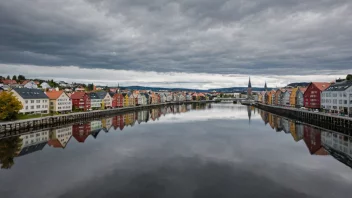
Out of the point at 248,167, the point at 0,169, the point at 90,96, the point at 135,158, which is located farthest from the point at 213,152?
the point at 90,96

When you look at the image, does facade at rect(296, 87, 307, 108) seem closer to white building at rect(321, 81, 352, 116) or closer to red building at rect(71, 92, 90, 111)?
white building at rect(321, 81, 352, 116)

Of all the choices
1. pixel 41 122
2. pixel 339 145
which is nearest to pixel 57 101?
pixel 41 122

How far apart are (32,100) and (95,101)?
33.6 meters

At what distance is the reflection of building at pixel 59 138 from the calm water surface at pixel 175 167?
0.15 m

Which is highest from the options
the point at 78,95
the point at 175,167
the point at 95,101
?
the point at 78,95

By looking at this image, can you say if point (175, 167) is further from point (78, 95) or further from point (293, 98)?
point (293, 98)

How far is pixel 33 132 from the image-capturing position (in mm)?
49219

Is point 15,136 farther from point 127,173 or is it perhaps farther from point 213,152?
point 213,152

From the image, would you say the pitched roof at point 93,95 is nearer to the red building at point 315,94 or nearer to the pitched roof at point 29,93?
the pitched roof at point 29,93

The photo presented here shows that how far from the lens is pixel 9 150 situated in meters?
34.7

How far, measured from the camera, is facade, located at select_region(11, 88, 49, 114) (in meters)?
62.6

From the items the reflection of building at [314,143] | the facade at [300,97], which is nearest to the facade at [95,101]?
the reflection of building at [314,143]

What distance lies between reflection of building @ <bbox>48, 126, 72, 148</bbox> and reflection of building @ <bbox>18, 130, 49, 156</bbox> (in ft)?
3.07

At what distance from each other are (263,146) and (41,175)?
99.2 ft
